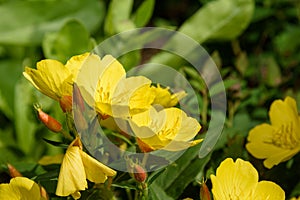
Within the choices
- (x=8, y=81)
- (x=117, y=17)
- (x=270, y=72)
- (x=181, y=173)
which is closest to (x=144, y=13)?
(x=117, y=17)

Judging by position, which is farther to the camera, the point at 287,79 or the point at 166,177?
the point at 287,79

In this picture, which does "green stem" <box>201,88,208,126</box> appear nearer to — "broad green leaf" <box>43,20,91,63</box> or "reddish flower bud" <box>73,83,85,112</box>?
"broad green leaf" <box>43,20,91,63</box>

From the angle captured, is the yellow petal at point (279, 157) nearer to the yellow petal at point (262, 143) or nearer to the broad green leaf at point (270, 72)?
the yellow petal at point (262, 143)

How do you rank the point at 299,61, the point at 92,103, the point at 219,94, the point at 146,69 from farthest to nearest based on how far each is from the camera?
the point at 299,61 → the point at 146,69 → the point at 219,94 → the point at 92,103

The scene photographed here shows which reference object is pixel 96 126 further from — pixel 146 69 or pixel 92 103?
pixel 146 69

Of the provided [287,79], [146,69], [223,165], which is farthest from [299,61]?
[223,165]
